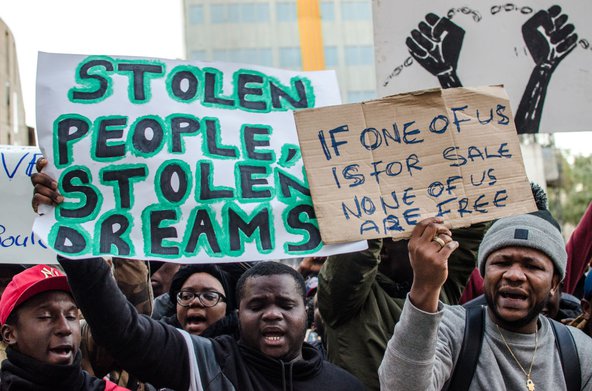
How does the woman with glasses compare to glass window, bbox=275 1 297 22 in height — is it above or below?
below

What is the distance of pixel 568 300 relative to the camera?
4.26 m

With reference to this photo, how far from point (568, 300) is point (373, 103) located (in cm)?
187

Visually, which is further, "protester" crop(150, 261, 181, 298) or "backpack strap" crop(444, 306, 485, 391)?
"protester" crop(150, 261, 181, 298)

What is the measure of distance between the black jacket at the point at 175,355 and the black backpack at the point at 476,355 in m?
0.48

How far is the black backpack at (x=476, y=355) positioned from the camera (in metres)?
2.85

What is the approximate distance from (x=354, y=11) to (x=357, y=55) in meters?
3.11

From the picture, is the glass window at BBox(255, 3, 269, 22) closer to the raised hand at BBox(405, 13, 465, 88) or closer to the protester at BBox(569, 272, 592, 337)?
the raised hand at BBox(405, 13, 465, 88)

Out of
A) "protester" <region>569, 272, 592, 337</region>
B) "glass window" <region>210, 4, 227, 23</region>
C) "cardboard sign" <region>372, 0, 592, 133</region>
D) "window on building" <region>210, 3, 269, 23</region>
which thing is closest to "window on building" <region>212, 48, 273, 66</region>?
"window on building" <region>210, 3, 269, 23</region>

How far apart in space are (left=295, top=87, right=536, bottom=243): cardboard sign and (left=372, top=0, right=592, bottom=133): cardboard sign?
97 centimetres

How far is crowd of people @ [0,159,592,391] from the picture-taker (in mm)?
2758

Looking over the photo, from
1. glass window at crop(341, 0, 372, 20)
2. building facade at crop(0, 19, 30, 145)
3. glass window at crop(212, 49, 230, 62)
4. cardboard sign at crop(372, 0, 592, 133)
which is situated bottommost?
cardboard sign at crop(372, 0, 592, 133)

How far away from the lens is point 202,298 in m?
3.97

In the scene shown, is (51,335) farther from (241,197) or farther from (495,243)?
(495,243)

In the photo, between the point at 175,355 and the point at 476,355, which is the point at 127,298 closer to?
the point at 175,355
